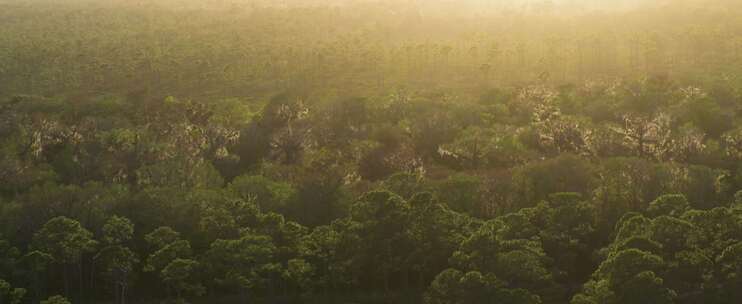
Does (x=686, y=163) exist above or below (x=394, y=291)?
above

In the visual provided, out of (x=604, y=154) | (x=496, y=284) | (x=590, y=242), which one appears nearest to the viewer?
(x=496, y=284)

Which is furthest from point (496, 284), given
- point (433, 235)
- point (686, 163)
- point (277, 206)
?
point (686, 163)

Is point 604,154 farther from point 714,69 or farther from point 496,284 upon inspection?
point 714,69

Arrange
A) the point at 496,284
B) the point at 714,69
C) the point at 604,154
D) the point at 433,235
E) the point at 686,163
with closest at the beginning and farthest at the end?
1. the point at 496,284
2. the point at 433,235
3. the point at 686,163
4. the point at 604,154
5. the point at 714,69

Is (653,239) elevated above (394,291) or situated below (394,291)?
above

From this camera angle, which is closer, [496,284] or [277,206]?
[496,284]

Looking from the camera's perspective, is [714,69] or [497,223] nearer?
[497,223]

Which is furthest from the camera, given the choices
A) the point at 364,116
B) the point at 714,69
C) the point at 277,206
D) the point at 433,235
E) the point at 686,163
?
the point at 714,69

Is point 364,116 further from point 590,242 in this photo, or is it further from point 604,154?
point 590,242

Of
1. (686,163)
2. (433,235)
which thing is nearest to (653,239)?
(433,235)

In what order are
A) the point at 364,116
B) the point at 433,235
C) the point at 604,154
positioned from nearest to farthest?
the point at 433,235 < the point at 604,154 < the point at 364,116
